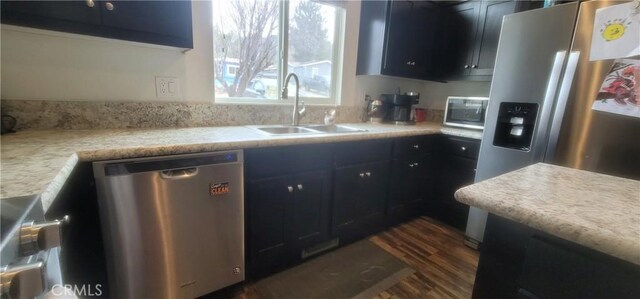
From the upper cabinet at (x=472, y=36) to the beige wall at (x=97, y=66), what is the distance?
6.94 ft

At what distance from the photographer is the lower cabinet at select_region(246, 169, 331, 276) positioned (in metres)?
1.43

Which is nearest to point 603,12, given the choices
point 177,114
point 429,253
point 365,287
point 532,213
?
point 532,213

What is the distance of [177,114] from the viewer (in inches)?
64.6

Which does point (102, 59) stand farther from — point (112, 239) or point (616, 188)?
point (616, 188)

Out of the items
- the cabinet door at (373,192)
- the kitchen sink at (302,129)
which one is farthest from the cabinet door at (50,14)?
the cabinet door at (373,192)

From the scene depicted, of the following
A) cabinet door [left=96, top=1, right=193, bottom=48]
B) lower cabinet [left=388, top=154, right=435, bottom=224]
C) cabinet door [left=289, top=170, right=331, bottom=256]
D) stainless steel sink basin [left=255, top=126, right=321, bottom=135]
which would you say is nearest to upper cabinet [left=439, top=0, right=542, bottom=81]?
lower cabinet [left=388, top=154, right=435, bottom=224]

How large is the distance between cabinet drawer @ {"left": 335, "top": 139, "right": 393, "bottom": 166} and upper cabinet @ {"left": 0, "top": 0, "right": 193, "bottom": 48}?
105 centimetres

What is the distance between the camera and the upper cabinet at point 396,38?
2.22 meters

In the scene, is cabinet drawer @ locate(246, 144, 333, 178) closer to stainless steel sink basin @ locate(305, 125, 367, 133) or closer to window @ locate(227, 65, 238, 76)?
stainless steel sink basin @ locate(305, 125, 367, 133)

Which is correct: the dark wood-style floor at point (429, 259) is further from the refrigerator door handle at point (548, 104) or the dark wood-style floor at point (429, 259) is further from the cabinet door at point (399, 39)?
the cabinet door at point (399, 39)

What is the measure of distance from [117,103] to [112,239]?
2.55 ft

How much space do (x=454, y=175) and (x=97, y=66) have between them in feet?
8.34

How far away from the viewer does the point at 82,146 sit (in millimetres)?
1032

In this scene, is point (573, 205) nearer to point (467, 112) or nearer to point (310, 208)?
point (310, 208)
